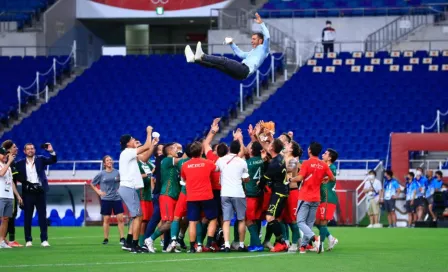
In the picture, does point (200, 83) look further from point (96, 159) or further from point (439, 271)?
point (439, 271)

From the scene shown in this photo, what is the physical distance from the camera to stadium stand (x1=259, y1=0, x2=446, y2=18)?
3981 centimetres

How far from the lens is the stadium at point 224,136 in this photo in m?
17.0

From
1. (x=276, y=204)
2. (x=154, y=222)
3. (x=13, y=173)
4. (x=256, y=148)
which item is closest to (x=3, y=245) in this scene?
(x=13, y=173)

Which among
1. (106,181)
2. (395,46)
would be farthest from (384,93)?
(106,181)

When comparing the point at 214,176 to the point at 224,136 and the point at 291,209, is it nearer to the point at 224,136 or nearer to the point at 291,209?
the point at 291,209

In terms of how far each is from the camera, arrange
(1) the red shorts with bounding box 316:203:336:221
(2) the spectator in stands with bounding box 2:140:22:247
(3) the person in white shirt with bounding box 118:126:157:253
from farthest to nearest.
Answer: (2) the spectator in stands with bounding box 2:140:22:247 → (1) the red shorts with bounding box 316:203:336:221 → (3) the person in white shirt with bounding box 118:126:157:253

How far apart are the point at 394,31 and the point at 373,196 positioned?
12166 millimetres

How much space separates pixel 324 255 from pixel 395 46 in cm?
2383

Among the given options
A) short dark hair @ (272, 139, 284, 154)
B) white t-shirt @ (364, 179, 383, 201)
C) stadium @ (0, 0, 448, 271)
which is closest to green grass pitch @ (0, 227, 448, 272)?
stadium @ (0, 0, 448, 271)

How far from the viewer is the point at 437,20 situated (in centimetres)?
3916

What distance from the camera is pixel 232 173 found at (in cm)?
1703

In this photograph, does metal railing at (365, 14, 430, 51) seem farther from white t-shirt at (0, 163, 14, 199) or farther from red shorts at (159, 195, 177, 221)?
red shorts at (159, 195, 177, 221)

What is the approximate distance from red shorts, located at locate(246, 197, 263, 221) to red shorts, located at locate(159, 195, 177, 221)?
138cm

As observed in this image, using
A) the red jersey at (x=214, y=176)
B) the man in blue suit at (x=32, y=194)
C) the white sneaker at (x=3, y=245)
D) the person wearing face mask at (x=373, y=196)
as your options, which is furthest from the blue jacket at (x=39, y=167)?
the person wearing face mask at (x=373, y=196)
